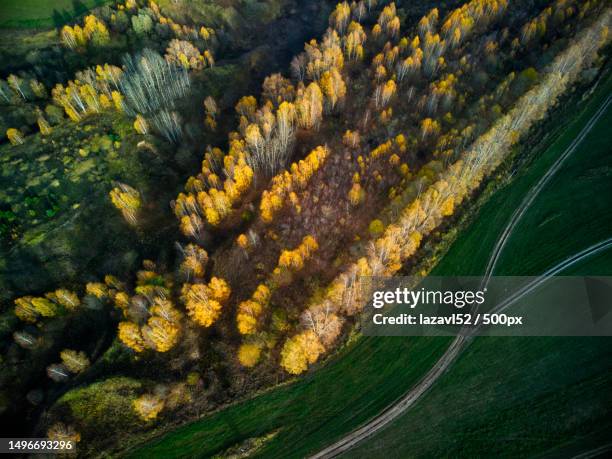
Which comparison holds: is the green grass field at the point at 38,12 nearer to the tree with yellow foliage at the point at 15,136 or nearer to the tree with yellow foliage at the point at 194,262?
the tree with yellow foliage at the point at 15,136

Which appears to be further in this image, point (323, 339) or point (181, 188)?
point (181, 188)

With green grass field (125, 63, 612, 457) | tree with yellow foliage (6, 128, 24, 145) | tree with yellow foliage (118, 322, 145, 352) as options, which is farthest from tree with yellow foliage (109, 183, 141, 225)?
green grass field (125, 63, 612, 457)

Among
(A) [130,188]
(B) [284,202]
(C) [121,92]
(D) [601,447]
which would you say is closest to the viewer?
(D) [601,447]

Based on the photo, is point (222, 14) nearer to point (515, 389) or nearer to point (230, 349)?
point (230, 349)

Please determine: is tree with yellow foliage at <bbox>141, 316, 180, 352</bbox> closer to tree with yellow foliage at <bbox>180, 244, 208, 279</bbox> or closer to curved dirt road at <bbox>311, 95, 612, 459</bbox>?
tree with yellow foliage at <bbox>180, 244, 208, 279</bbox>

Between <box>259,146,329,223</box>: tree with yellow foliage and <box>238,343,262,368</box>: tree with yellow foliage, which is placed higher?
<box>259,146,329,223</box>: tree with yellow foliage

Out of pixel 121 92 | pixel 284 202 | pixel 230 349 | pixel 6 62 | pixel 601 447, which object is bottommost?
pixel 601 447

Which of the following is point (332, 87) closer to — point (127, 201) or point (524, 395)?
point (127, 201)

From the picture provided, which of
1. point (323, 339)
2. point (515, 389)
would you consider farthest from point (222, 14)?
point (515, 389)
